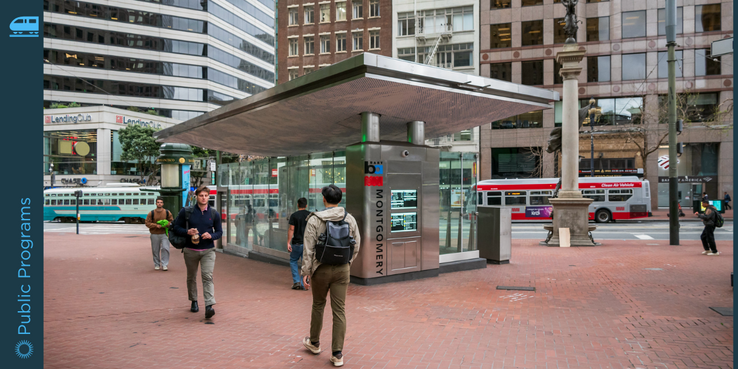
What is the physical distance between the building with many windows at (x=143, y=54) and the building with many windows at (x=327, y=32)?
10792mm

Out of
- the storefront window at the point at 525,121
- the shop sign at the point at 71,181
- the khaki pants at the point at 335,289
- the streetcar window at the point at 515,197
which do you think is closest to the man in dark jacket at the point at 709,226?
the khaki pants at the point at 335,289

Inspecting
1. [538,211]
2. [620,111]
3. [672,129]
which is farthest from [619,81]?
[672,129]

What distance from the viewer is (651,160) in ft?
132

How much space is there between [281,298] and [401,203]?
9.58ft

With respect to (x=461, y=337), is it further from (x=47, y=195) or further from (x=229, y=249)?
(x=47, y=195)

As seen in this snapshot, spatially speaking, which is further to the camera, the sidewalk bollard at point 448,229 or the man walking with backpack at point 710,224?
the man walking with backpack at point 710,224

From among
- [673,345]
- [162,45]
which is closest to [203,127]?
[673,345]

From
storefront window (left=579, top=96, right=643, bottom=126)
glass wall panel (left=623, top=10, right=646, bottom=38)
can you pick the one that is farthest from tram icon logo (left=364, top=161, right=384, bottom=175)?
glass wall panel (left=623, top=10, right=646, bottom=38)

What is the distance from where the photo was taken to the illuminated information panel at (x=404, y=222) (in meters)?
9.52

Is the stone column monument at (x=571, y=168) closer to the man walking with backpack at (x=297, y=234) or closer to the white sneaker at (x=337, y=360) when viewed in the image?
the man walking with backpack at (x=297, y=234)

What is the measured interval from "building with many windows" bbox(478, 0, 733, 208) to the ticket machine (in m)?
32.5

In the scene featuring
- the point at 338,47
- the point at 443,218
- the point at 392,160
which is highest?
the point at 338,47
